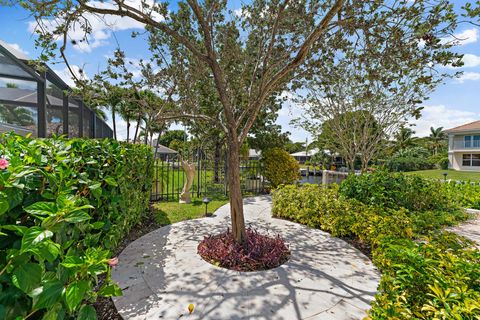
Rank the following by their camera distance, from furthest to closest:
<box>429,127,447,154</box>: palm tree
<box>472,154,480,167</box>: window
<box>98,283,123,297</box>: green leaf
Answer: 1. <box>429,127,447,154</box>: palm tree
2. <box>472,154,480,167</box>: window
3. <box>98,283,123,297</box>: green leaf

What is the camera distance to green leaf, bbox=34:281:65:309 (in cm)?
90

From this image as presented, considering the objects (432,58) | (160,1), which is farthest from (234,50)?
(432,58)

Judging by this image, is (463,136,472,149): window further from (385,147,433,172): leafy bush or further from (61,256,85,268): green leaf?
(61,256,85,268): green leaf

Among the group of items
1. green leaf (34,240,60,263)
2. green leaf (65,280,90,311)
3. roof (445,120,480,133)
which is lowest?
green leaf (65,280,90,311)

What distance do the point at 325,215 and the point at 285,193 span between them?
1.42 meters

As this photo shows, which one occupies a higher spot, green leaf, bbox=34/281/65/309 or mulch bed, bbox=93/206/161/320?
green leaf, bbox=34/281/65/309

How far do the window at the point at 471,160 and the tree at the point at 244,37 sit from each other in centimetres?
3431

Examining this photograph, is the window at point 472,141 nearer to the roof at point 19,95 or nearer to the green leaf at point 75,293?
the green leaf at point 75,293

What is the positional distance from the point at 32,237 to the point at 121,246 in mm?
3902

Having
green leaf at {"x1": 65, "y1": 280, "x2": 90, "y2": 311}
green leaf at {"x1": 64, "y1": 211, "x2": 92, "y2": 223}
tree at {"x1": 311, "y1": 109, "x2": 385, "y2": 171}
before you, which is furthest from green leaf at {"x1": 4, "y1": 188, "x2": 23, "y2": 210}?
tree at {"x1": 311, "y1": 109, "x2": 385, "y2": 171}

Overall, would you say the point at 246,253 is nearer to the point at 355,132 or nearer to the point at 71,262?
the point at 71,262

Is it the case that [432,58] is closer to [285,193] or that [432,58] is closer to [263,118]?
[285,193]

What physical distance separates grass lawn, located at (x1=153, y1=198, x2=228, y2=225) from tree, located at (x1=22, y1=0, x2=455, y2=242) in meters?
2.65

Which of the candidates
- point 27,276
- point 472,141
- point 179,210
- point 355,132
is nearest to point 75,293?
point 27,276
